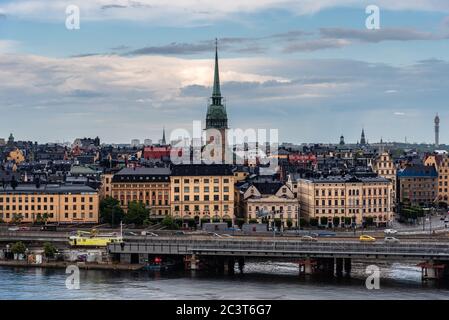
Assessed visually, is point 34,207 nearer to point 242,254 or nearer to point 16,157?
point 242,254

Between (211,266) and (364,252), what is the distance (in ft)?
13.9

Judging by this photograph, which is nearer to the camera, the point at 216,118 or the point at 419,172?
the point at 419,172

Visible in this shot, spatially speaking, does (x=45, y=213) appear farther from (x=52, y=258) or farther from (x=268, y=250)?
(x=268, y=250)

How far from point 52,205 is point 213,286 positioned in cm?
1643

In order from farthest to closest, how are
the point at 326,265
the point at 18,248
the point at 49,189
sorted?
1. the point at 49,189
2. the point at 18,248
3. the point at 326,265

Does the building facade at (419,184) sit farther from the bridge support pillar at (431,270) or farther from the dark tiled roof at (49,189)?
the bridge support pillar at (431,270)

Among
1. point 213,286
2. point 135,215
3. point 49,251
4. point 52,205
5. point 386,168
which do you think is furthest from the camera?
point 386,168

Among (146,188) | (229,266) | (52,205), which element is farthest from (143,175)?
(229,266)

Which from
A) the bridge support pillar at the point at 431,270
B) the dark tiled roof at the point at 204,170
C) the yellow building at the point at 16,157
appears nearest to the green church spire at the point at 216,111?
the dark tiled roof at the point at 204,170

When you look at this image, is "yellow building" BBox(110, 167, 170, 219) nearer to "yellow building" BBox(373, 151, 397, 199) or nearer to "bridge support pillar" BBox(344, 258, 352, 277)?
"yellow building" BBox(373, 151, 397, 199)

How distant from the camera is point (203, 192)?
36562mm

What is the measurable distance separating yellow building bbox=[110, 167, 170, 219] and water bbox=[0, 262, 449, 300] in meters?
14.4

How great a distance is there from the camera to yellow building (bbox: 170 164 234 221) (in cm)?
3650

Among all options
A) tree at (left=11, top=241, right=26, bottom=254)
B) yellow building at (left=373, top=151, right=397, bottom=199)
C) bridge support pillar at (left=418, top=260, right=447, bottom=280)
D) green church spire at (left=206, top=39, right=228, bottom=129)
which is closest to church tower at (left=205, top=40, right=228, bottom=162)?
green church spire at (left=206, top=39, right=228, bottom=129)
